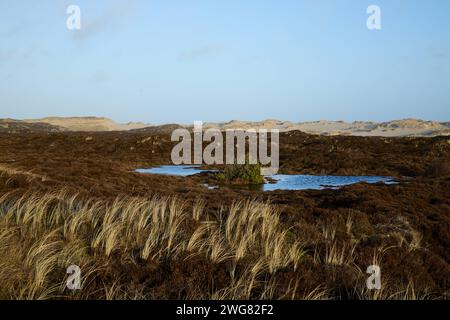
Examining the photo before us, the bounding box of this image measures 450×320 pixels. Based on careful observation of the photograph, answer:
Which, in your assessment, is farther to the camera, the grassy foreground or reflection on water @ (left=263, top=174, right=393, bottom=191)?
reflection on water @ (left=263, top=174, right=393, bottom=191)

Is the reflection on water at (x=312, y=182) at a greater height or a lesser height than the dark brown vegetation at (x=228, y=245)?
lesser

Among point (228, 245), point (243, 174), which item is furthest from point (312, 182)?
point (228, 245)

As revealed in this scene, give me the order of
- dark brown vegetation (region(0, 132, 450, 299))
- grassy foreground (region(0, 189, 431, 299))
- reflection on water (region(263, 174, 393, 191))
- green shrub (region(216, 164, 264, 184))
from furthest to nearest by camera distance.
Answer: green shrub (region(216, 164, 264, 184)) → reflection on water (region(263, 174, 393, 191)) → dark brown vegetation (region(0, 132, 450, 299)) → grassy foreground (region(0, 189, 431, 299))

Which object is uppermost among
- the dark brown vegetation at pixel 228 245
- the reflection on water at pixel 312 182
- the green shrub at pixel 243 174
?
the dark brown vegetation at pixel 228 245

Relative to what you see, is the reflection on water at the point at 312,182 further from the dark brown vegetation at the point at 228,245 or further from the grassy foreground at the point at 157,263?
the grassy foreground at the point at 157,263

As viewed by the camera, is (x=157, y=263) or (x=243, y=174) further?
(x=243, y=174)

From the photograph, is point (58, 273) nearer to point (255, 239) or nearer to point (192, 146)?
point (255, 239)

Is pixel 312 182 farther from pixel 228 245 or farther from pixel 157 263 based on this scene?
pixel 157 263

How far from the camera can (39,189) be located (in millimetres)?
13789

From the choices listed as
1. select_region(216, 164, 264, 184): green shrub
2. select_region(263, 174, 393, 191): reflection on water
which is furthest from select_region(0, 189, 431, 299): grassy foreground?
select_region(216, 164, 264, 184): green shrub

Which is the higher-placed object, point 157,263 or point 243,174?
point 157,263

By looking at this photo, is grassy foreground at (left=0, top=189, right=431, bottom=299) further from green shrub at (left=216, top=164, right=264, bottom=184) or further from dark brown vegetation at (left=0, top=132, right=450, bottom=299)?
green shrub at (left=216, top=164, right=264, bottom=184)

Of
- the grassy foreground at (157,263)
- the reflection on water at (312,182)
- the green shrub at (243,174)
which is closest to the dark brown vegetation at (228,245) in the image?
the grassy foreground at (157,263)

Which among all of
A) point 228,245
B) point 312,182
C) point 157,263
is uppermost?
point 157,263
